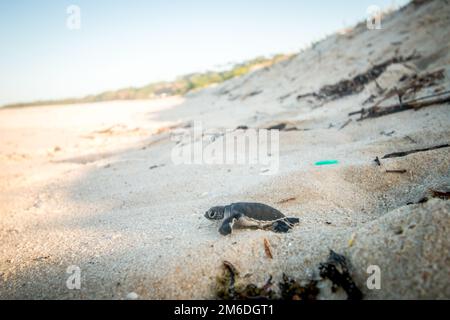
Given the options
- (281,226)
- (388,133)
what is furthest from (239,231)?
(388,133)

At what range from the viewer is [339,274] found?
3.94 ft

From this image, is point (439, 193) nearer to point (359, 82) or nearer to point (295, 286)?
point (295, 286)

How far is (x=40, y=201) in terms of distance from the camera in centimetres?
335

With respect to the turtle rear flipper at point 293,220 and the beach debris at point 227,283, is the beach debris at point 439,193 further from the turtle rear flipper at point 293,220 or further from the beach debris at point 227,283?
the beach debris at point 227,283

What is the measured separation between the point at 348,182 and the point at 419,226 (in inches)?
40.0

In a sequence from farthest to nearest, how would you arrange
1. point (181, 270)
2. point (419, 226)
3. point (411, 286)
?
point (181, 270)
point (419, 226)
point (411, 286)

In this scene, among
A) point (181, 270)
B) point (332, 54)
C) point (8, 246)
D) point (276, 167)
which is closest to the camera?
point (181, 270)

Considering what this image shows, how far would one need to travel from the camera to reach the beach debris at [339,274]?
1.14m

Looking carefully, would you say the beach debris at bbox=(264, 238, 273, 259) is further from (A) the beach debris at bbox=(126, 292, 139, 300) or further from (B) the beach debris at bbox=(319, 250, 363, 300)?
(A) the beach debris at bbox=(126, 292, 139, 300)

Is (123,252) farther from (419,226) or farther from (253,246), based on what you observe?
(419,226)

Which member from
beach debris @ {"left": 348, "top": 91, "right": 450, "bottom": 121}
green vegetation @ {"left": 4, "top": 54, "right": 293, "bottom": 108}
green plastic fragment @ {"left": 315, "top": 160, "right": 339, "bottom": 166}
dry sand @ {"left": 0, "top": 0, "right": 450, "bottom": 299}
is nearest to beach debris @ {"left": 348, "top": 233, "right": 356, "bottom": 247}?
dry sand @ {"left": 0, "top": 0, "right": 450, "bottom": 299}

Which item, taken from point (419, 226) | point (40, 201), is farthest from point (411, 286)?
point (40, 201)

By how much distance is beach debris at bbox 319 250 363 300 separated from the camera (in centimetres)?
114
